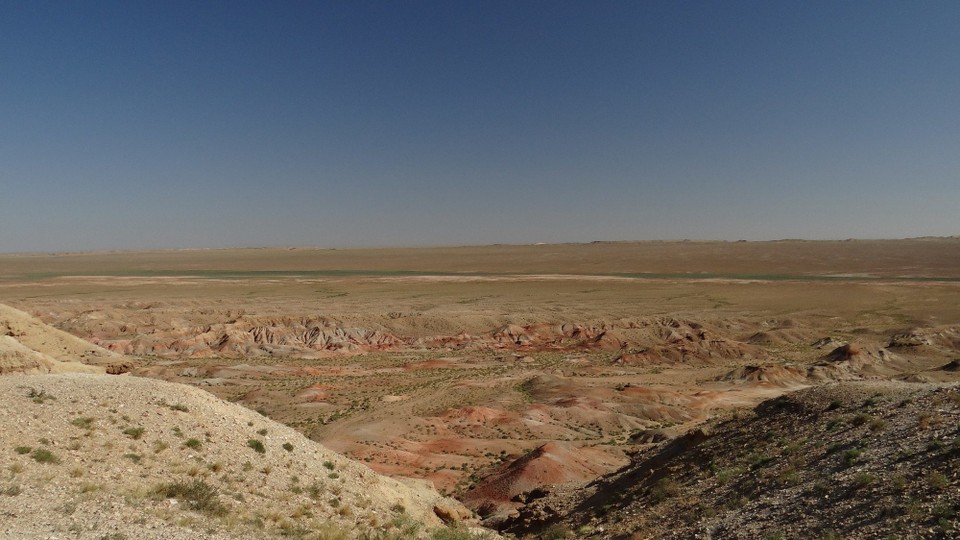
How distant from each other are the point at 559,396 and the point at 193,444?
26452 mm

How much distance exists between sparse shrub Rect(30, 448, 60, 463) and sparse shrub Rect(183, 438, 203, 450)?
2.61 m

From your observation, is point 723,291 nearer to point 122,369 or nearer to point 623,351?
point 623,351

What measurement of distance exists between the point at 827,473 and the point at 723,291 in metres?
88.0

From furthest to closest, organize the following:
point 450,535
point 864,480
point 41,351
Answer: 1. point 41,351
2. point 450,535
3. point 864,480

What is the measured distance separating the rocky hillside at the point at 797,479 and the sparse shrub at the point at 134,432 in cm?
1107

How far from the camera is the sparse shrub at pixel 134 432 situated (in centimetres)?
A: 1346

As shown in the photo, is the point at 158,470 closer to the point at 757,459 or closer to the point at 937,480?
the point at 757,459

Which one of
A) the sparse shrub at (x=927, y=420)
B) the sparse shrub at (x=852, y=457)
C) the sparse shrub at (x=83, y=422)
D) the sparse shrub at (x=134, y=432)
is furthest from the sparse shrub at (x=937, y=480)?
the sparse shrub at (x=83, y=422)

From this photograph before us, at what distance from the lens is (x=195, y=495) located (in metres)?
11.6

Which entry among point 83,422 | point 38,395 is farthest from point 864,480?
point 38,395

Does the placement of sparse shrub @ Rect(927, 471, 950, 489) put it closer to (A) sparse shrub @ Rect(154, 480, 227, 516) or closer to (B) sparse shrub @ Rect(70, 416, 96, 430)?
(A) sparse shrub @ Rect(154, 480, 227, 516)

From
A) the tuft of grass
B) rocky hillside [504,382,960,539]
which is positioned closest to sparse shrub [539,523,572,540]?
rocky hillside [504,382,960,539]

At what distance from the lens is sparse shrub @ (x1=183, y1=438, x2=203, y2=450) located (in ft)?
45.1

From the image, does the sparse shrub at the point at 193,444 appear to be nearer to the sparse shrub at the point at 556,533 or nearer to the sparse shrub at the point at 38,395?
the sparse shrub at the point at 38,395
